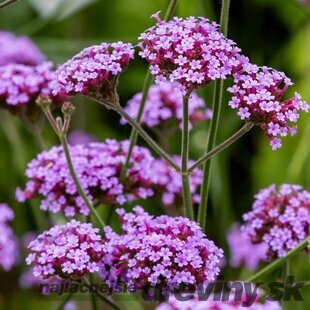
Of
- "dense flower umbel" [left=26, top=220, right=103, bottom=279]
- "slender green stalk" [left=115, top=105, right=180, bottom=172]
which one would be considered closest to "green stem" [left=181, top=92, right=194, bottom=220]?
"slender green stalk" [left=115, top=105, right=180, bottom=172]

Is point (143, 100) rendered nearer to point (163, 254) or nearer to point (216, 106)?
point (216, 106)

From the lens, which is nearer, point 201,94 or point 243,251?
point 243,251

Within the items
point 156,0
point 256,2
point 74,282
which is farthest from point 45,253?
point 156,0

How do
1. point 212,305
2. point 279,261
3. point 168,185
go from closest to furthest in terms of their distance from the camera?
point 212,305 → point 279,261 → point 168,185

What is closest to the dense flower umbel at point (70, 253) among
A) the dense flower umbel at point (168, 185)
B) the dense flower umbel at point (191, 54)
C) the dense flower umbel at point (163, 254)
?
the dense flower umbel at point (163, 254)

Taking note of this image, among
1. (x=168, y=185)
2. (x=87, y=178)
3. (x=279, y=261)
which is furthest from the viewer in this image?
(x=168, y=185)

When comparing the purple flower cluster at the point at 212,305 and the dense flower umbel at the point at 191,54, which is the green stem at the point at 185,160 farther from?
the purple flower cluster at the point at 212,305

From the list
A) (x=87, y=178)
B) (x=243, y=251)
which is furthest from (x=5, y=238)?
(x=243, y=251)
